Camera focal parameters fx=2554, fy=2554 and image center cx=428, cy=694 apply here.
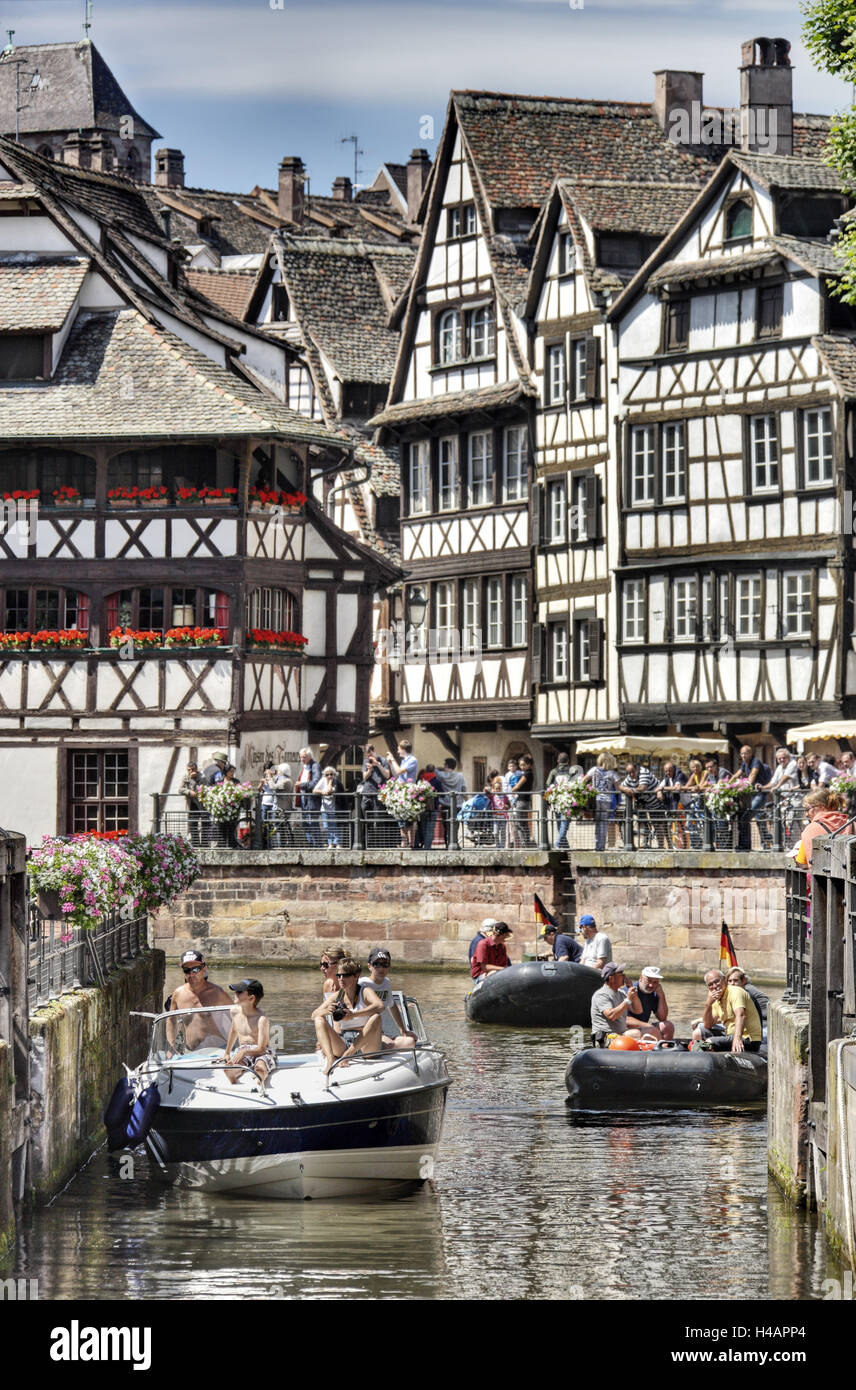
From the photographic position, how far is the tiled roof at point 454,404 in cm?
5247

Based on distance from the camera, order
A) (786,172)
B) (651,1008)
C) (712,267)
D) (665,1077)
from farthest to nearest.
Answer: (712,267) → (786,172) → (651,1008) → (665,1077)

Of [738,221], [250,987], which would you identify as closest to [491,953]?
[250,987]

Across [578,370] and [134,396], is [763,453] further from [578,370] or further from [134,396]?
[134,396]

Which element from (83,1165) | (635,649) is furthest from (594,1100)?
(635,649)

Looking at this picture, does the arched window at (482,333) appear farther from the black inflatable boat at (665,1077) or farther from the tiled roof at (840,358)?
the black inflatable boat at (665,1077)

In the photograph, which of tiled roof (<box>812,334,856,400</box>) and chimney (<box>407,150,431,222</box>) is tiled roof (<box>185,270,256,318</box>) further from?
tiled roof (<box>812,334,856,400</box>)

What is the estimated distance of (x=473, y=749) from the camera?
2175 inches

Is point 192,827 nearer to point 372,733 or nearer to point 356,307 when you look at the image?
point 372,733

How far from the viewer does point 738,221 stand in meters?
47.6

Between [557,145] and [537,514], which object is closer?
[537,514]


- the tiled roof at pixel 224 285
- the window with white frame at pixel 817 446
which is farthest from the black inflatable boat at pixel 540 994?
the tiled roof at pixel 224 285

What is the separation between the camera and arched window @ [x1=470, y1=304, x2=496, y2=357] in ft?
177

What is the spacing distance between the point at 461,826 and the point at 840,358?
1092cm
